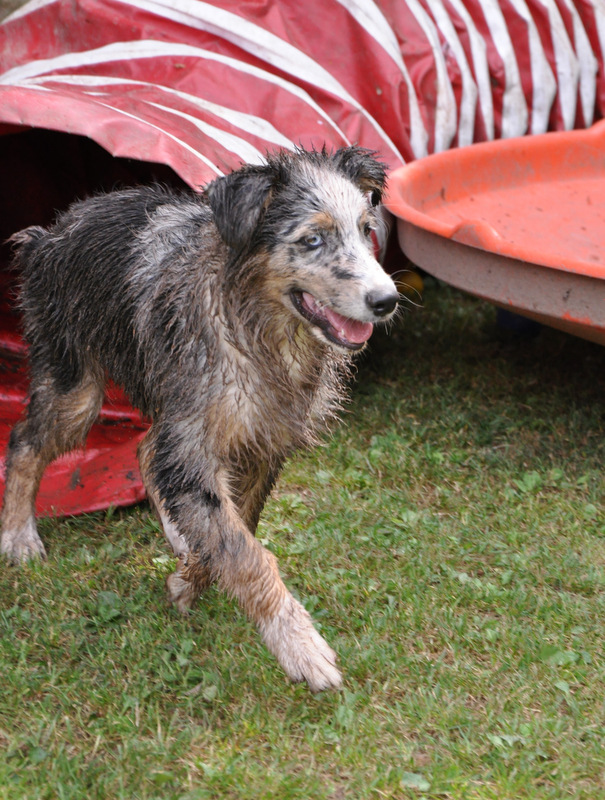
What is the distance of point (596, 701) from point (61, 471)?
8.47ft

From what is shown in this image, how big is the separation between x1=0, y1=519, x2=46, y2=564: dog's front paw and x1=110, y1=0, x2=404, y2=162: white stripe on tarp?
2.67 metres

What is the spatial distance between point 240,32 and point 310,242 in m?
2.47

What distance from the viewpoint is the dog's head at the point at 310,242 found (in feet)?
9.39

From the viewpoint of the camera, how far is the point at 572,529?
165 inches

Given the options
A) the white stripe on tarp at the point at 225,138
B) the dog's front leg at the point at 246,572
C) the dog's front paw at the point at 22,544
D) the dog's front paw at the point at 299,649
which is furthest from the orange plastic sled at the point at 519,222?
the dog's front paw at the point at 22,544

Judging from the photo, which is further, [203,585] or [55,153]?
[55,153]

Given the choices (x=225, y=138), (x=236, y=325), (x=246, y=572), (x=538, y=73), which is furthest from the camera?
(x=538, y=73)

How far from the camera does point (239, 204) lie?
2.86 metres

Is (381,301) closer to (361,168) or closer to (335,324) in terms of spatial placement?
(335,324)

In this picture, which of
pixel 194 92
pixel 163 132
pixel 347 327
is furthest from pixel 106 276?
pixel 194 92

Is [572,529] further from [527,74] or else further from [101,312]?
[527,74]

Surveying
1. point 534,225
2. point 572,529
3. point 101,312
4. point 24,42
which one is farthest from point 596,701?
point 24,42

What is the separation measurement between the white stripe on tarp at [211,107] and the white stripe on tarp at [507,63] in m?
2.09

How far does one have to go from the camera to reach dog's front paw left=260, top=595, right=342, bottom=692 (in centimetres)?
284
